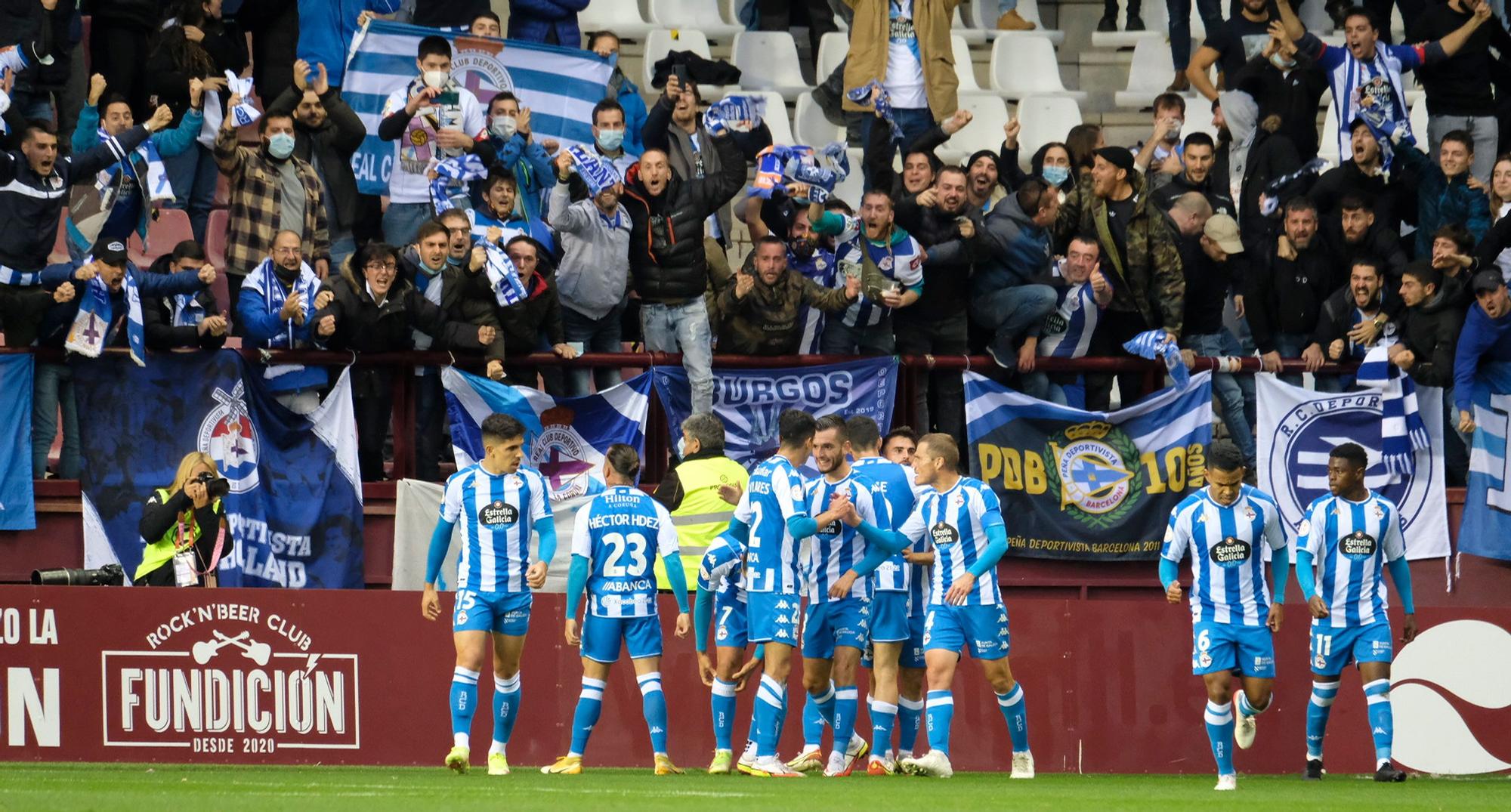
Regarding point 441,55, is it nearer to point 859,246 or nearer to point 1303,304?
point 859,246

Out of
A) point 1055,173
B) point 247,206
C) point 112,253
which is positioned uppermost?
point 1055,173

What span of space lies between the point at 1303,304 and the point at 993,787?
5890mm

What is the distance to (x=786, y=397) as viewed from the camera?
14.9 meters

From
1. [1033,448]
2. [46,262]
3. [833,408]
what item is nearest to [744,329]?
[833,408]

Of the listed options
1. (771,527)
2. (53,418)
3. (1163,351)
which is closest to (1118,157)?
(1163,351)

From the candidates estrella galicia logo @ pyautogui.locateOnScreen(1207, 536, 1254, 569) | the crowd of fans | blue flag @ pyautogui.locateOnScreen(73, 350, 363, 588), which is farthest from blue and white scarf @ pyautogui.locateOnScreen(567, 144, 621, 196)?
estrella galicia logo @ pyautogui.locateOnScreen(1207, 536, 1254, 569)

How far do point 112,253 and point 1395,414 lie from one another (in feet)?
30.6

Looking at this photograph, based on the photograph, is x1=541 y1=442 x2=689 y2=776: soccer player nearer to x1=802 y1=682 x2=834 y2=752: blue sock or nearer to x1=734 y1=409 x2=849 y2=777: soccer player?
x1=734 y1=409 x2=849 y2=777: soccer player

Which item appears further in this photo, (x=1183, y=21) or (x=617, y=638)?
(x=1183, y=21)

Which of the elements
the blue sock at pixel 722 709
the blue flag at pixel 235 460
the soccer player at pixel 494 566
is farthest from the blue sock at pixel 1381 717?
the blue flag at pixel 235 460

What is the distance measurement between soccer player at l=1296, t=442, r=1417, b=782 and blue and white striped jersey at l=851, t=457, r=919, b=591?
2588 millimetres

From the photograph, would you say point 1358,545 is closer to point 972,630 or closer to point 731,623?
point 972,630

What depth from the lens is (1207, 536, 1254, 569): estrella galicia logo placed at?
1220cm

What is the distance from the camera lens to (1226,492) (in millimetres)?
12227
